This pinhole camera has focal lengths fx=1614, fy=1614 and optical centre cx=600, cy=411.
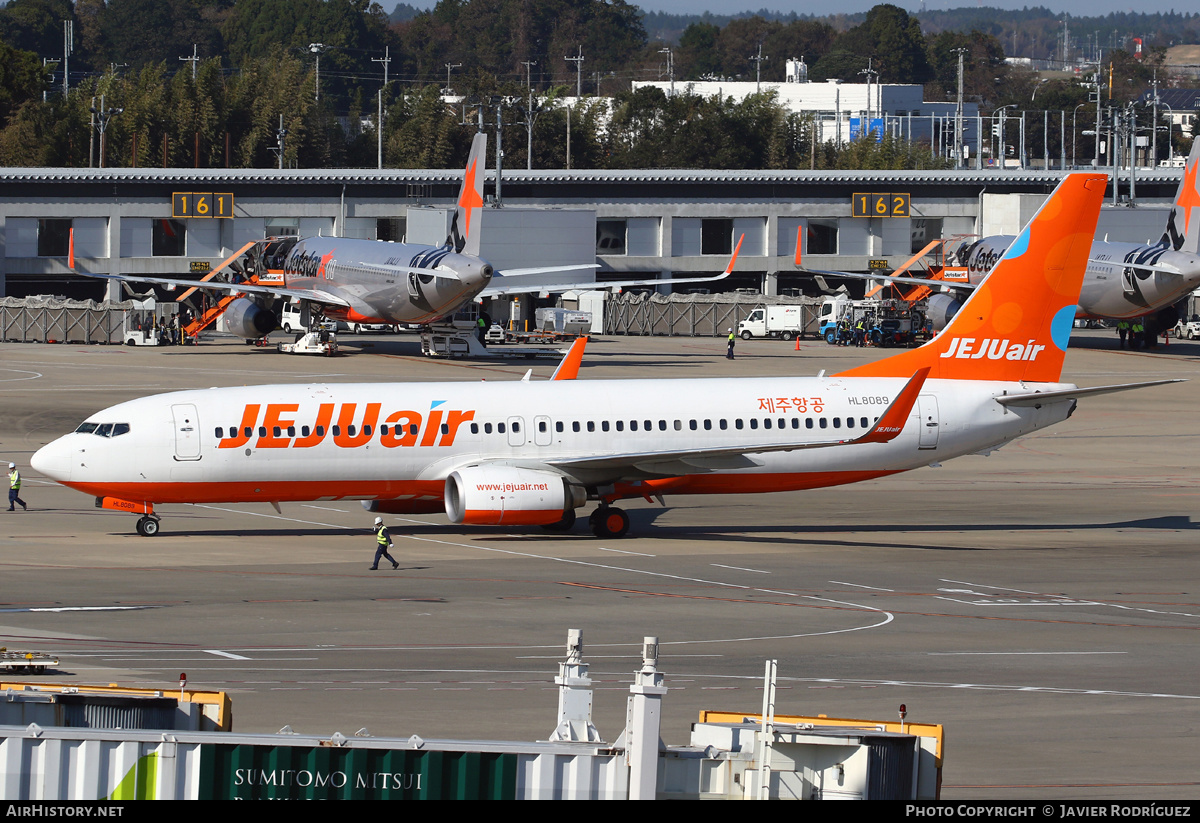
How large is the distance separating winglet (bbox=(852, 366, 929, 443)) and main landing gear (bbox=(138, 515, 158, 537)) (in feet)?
61.5

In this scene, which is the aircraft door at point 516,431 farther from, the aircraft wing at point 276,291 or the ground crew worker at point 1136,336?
the ground crew worker at point 1136,336

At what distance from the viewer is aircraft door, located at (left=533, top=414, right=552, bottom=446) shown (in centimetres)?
4347

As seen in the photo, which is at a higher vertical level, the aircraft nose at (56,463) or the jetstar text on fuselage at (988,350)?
the jetstar text on fuselage at (988,350)

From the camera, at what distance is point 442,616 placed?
32.8 m

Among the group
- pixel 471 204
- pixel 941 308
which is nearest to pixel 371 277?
pixel 471 204

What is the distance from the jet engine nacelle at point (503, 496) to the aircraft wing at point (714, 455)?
3.43ft

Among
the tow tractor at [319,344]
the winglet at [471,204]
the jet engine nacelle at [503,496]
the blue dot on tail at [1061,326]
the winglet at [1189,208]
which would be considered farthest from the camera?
the winglet at [1189,208]

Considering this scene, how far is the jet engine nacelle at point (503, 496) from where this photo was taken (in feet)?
136

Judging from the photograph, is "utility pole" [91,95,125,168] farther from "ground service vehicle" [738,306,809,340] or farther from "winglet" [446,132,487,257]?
"winglet" [446,132,487,257]

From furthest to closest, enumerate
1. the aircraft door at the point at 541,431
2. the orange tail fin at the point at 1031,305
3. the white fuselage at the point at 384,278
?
the white fuselage at the point at 384,278 < the orange tail fin at the point at 1031,305 < the aircraft door at the point at 541,431

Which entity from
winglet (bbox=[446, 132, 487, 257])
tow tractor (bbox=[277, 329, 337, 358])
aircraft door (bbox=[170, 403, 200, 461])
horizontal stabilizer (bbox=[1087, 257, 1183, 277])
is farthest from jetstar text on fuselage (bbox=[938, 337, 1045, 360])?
tow tractor (bbox=[277, 329, 337, 358])

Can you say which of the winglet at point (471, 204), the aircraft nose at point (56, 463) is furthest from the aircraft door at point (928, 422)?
Answer: the winglet at point (471, 204)

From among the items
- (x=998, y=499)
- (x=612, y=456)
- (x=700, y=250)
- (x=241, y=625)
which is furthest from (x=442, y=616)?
(x=700, y=250)

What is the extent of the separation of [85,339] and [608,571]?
79.6 m
